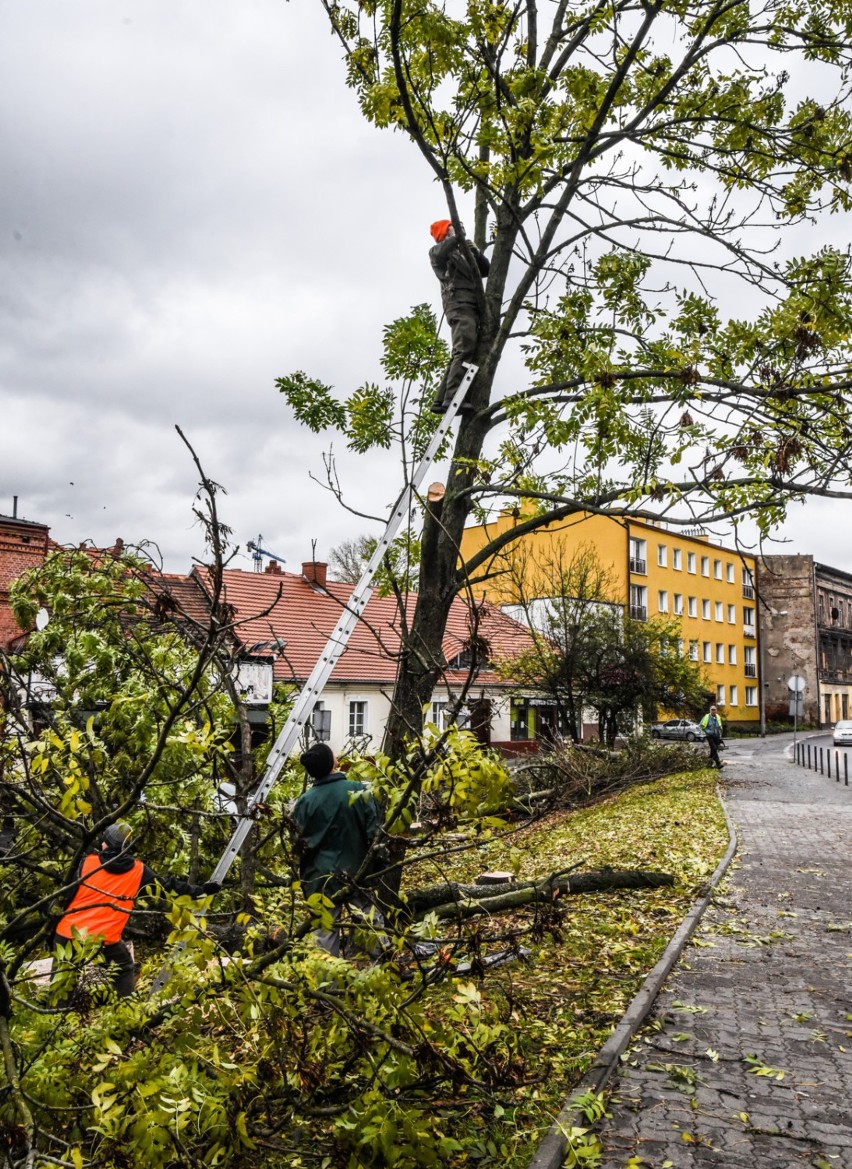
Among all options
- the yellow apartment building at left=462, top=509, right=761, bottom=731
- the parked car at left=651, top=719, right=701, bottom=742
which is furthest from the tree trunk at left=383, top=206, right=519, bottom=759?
the parked car at left=651, top=719, right=701, bottom=742

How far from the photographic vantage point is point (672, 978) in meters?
6.17

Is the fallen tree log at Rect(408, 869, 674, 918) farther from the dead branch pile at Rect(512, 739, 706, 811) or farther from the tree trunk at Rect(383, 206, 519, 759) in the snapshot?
the dead branch pile at Rect(512, 739, 706, 811)

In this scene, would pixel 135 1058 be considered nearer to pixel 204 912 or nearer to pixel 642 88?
pixel 204 912

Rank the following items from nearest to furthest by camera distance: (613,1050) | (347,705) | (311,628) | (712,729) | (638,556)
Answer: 1. (613,1050)
2. (712,729)
3. (347,705)
4. (311,628)
5. (638,556)

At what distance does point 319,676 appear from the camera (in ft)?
18.2

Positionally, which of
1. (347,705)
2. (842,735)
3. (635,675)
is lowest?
(842,735)

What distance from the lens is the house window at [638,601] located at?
47.5 metres

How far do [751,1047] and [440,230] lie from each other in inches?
260

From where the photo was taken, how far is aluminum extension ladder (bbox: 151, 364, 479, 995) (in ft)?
15.9

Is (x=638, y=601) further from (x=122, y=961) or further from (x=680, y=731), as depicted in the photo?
(x=122, y=961)

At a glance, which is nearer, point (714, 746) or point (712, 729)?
point (712, 729)

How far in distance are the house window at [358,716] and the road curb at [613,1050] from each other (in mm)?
19484

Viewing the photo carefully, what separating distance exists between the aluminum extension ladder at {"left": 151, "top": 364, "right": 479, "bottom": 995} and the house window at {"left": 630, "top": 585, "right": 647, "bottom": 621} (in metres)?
41.7

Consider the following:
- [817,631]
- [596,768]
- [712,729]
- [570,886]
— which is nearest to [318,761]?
[570,886]
